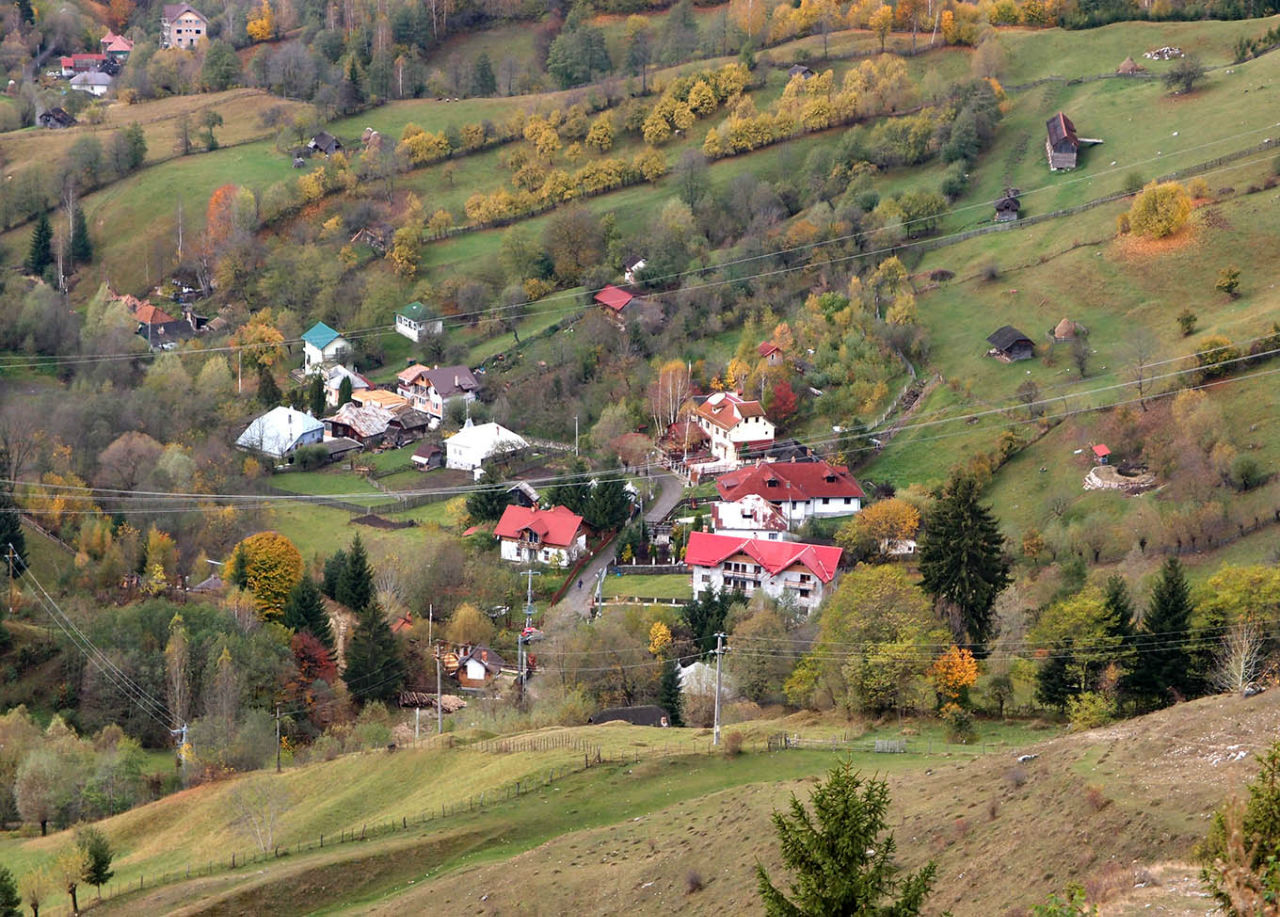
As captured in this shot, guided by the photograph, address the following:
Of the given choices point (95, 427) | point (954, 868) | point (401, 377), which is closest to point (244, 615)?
point (95, 427)

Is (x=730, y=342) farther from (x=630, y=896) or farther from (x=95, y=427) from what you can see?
(x=630, y=896)

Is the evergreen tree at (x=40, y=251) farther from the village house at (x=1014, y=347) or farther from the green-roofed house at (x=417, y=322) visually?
the village house at (x=1014, y=347)

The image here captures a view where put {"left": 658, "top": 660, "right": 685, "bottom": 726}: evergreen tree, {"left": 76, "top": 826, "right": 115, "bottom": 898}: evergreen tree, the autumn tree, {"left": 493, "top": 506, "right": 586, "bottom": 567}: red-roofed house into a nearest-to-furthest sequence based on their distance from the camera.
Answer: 1. {"left": 76, "top": 826, "right": 115, "bottom": 898}: evergreen tree
2. {"left": 658, "top": 660, "right": 685, "bottom": 726}: evergreen tree
3. the autumn tree
4. {"left": 493, "top": 506, "right": 586, "bottom": 567}: red-roofed house

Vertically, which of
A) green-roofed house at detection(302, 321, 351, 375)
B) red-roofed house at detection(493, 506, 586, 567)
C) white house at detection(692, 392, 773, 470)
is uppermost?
green-roofed house at detection(302, 321, 351, 375)

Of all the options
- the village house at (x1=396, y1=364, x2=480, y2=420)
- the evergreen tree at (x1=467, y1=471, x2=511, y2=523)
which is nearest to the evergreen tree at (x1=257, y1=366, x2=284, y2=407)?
the village house at (x1=396, y1=364, x2=480, y2=420)

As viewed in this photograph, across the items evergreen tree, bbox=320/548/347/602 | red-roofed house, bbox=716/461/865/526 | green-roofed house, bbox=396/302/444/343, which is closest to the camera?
evergreen tree, bbox=320/548/347/602

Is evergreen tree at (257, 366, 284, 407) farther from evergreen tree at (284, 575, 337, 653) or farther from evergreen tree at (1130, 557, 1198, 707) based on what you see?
evergreen tree at (1130, 557, 1198, 707)
